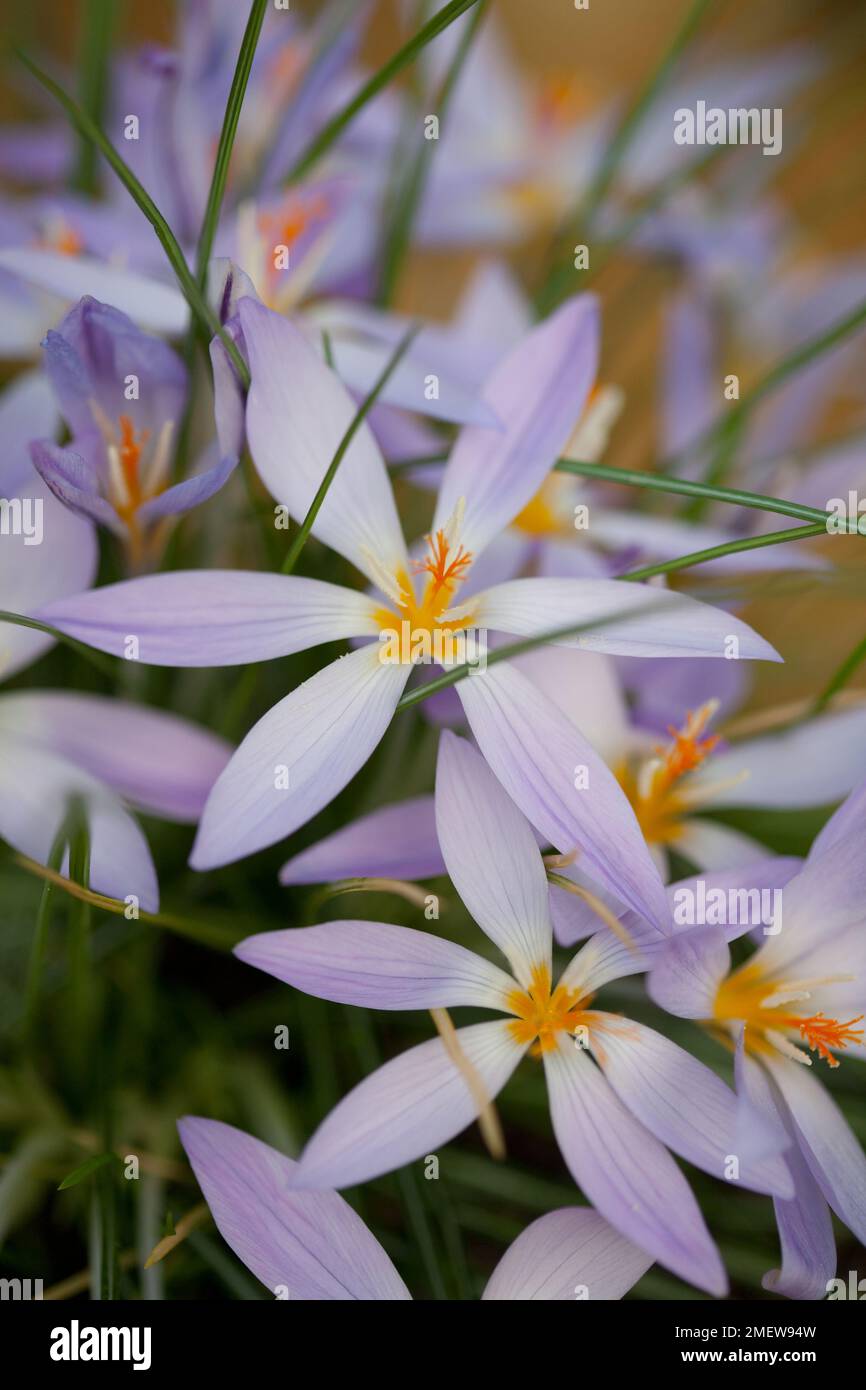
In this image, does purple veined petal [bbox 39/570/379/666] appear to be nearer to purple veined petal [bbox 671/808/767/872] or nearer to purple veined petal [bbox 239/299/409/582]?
purple veined petal [bbox 239/299/409/582]

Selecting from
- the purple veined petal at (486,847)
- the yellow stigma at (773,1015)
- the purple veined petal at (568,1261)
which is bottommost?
the purple veined petal at (568,1261)

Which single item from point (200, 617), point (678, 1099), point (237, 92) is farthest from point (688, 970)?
point (237, 92)

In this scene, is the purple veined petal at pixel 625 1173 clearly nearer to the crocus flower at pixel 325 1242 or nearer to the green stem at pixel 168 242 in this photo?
the crocus flower at pixel 325 1242

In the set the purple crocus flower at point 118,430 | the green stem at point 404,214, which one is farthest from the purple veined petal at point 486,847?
the green stem at point 404,214

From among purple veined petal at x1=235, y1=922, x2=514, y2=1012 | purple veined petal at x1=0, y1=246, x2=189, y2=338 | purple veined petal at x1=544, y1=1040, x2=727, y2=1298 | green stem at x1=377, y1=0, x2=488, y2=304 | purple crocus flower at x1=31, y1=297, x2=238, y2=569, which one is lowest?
purple veined petal at x1=544, y1=1040, x2=727, y2=1298

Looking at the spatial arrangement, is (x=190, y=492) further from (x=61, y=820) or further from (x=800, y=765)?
(x=800, y=765)

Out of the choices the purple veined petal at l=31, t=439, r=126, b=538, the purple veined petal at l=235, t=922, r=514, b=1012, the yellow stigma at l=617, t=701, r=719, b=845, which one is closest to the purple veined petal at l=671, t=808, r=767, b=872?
the yellow stigma at l=617, t=701, r=719, b=845
